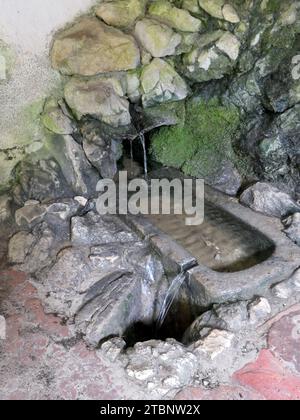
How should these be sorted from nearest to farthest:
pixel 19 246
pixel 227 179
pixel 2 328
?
pixel 2 328, pixel 19 246, pixel 227 179

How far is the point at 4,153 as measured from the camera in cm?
498

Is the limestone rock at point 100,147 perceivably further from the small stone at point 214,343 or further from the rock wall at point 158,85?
the small stone at point 214,343

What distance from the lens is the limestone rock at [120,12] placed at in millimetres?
4766

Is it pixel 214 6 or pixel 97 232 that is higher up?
pixel 214 6

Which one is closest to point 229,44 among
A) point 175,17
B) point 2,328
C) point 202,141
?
point 175,17

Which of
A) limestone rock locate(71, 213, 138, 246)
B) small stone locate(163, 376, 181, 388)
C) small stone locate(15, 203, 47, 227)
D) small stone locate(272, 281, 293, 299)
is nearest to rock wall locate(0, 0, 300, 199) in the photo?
small stone locate(15, 203, 47, 227)

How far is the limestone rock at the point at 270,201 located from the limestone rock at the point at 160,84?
4.75ft

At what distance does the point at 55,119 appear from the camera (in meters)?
4.89

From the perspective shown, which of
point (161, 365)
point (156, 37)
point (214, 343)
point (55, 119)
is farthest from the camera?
point (55, 119)

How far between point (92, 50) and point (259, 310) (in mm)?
3155

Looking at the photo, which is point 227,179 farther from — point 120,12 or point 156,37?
point 120,12

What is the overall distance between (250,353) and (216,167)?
8.96ft

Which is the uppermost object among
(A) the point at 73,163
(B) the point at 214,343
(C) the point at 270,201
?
(A) the point at 73,163

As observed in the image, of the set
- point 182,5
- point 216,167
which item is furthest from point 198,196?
point 182,5
